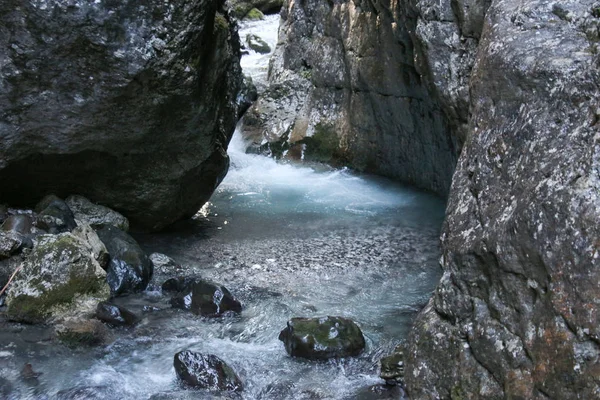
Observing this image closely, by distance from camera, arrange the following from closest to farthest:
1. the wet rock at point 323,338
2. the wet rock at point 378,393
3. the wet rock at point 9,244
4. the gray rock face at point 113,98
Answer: the wet rock at point 378,393 → the wet rock at point 323,338 → the wet rock at point 9,244 → the gray rock face at point 113,98

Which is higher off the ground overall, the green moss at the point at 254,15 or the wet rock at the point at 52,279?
the green moss at the point at 254,15

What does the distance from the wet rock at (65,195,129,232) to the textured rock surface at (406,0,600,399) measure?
14.5ft

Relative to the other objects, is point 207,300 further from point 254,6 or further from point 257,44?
point 254,6

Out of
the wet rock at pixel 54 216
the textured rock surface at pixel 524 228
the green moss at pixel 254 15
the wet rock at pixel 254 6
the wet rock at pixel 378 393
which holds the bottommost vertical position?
the wet rock at pixel 378 393

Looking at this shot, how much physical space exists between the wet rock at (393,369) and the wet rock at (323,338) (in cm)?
46

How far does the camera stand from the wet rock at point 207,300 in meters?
6.18

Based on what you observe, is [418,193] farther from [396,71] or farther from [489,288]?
[489,288]

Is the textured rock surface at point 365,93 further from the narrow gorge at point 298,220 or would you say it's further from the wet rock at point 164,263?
the wet rock at point 164,263

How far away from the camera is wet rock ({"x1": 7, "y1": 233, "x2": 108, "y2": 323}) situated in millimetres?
5949

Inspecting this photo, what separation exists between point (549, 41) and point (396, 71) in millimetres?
6381

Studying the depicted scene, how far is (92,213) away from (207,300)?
228 centimetres

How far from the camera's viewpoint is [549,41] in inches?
168

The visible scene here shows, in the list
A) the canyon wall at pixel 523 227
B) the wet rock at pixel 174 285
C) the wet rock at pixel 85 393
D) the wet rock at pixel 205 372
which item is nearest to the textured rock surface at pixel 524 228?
the canyon wall at pixel 523 227

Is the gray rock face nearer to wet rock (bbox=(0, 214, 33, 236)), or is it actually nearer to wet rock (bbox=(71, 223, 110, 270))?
wet rock (bbox=(0, 214, 33, 236))
